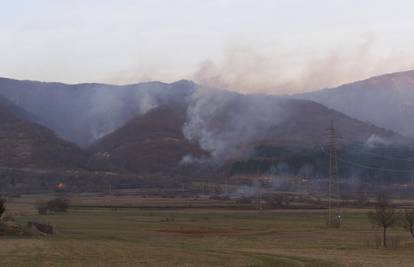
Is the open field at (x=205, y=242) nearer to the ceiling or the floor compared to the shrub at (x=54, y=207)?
nearer to the floor

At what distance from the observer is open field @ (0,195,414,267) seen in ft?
166

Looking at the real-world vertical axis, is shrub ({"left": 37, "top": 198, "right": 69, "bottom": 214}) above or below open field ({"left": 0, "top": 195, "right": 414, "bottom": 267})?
above

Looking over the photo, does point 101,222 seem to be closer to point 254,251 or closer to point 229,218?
point 229,218

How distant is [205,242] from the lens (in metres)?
71.3

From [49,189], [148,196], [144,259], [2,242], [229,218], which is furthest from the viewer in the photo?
[49,189]

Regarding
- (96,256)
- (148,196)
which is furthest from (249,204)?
(96,256)

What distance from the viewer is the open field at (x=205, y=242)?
50500 mm

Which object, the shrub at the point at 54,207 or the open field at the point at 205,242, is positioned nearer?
the open field at the point at 205,242

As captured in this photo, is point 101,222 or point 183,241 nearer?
point 183,241

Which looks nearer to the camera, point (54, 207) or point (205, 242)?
point (205, 242)

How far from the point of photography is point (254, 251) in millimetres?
59906

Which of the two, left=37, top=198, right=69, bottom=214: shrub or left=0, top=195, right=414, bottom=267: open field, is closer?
left=0, top=195, right=414, bottom=267: open field

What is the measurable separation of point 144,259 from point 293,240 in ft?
90.5

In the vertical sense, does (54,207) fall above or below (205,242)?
above
